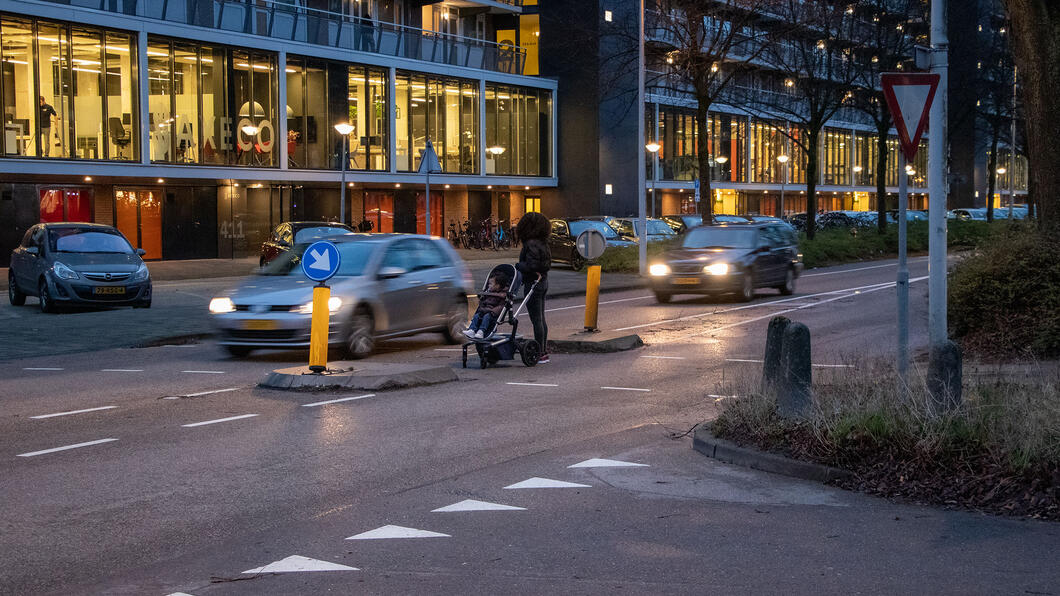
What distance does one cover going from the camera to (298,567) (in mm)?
5707

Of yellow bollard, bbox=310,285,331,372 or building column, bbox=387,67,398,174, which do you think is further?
building column, bbox=387,67,398,174

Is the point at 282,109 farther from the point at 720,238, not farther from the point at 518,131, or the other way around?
the point at 720,238

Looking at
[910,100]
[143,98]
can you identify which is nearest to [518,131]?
[143,98]

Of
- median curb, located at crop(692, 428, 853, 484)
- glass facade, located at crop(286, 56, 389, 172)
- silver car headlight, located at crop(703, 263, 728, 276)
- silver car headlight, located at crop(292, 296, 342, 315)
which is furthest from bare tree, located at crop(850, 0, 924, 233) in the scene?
median curb, located at crop(692, 428, 853, 484)

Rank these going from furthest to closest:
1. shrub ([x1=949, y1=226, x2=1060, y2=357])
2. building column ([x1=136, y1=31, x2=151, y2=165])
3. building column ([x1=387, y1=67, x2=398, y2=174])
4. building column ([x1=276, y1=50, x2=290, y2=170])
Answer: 1. building column ([x1=387, y1=67, x2=398, y2=174])
2. building column ([x1=276, y1=50, x2=290, y2=170])
3. building column ([x1=136, y1=31, x2=151, y2=165])
4. shrub ([x1=949, y1=226, x2=1060, y2=357])

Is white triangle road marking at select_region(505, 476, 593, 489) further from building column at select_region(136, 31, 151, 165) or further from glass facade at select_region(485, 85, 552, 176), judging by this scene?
glass facade at select_region(485, 85, 552, 176)

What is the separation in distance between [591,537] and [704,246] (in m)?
19.1

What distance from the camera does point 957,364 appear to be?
8258mm

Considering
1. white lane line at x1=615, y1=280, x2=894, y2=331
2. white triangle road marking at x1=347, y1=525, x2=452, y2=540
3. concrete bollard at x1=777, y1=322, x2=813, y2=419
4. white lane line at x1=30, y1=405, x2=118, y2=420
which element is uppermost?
concrete bollard at x1=777, y1=322, x2=813, y2=419

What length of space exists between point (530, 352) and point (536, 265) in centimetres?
106

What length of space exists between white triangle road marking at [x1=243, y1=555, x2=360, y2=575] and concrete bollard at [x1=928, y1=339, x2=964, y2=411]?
174 inches

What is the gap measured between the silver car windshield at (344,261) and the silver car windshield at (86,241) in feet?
29.8

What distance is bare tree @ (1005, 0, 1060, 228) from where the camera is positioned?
14.0 metres

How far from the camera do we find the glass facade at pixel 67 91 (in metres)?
35.1
